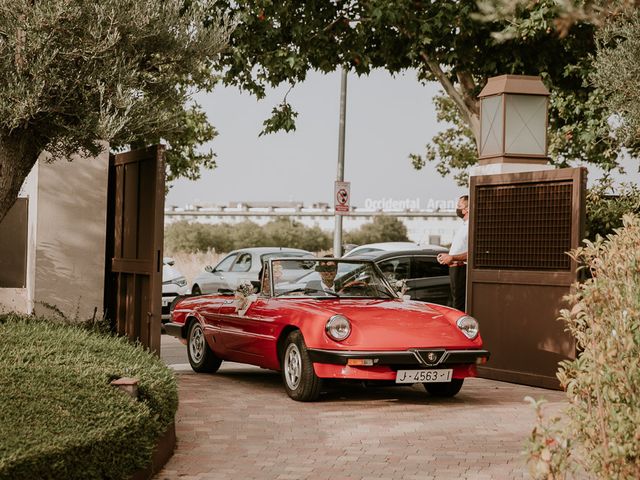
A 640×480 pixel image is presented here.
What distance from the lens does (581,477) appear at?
6.41 meters

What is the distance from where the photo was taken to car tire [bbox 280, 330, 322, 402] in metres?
9.32

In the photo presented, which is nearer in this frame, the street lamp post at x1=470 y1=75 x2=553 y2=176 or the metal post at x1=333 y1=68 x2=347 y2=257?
the street lamp post at x1=470 y1=75 x2=553 y2=176

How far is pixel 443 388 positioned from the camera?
1004 cm

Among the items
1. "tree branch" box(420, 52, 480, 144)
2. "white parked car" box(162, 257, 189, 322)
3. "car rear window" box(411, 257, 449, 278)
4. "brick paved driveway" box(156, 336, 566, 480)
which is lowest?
"brick paved driveway" box(156, 336, 566, 480)

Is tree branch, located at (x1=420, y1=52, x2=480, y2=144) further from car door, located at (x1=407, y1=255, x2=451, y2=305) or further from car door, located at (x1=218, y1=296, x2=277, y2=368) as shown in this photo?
car door, located at (x1=218, y1=296, x2=277, y2=368)

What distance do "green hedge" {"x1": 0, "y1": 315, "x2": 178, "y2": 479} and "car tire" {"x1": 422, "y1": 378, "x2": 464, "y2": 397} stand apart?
3.30 metres

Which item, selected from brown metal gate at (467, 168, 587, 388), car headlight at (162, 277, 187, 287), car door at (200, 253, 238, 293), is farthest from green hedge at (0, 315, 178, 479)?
car door at (200, 253, 238, 293)

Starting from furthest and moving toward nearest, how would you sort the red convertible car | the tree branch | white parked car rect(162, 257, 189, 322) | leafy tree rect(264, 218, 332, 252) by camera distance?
1. leafy tree rect(264, 218, 332, 252)
2. white parked car rect(162, 257, 189, 322)
3. the tree branch
4. the red convertible car

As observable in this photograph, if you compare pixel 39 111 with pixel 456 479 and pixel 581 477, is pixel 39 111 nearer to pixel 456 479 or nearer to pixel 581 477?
pixel 456 479

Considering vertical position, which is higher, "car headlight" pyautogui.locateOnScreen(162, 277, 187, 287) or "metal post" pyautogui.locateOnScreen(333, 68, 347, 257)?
"metal post" pyautogui.locateOnScreen(333, 68, 347, 257)

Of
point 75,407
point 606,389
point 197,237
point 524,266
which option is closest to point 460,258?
point 524,266

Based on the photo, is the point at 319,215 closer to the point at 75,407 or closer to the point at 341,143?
the point at 341,143

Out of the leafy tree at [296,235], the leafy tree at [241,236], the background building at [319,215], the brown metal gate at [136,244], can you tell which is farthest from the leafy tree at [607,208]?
the background building at [319,215]

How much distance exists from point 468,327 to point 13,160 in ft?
14.0
